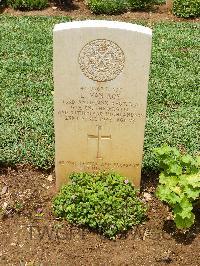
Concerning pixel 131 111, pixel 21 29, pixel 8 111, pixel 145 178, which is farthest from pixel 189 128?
pixel 21 29

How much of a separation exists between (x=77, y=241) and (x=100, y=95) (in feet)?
4.63

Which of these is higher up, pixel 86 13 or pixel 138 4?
pixel 138 4

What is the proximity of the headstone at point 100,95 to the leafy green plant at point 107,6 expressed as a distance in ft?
19.8

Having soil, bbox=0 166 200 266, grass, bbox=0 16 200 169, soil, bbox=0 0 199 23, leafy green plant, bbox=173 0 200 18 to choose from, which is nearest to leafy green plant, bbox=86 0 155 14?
soil, bbox=0 0 199 23

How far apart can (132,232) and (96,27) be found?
79.0 inches

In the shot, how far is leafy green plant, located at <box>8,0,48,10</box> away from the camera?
10484 mm

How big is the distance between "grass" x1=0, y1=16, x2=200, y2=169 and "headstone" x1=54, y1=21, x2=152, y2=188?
622 millimetres

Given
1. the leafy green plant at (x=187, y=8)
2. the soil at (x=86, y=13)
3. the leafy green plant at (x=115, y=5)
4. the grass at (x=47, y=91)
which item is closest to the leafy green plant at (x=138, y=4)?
the leafy green plant at (x=115, y=5)

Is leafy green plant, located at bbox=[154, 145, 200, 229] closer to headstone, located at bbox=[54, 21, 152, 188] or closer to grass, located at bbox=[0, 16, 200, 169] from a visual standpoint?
headstone, located at bbox=[54, 21, 152, 188]

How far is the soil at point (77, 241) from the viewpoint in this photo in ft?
15.0

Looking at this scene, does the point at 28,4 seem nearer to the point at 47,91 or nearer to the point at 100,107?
the point at 47,91

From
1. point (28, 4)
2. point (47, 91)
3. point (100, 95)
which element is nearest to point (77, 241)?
point (100, 95)

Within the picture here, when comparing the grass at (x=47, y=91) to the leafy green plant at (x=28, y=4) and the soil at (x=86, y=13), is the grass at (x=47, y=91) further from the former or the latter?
the leafy green plant at (x=28, y=4)

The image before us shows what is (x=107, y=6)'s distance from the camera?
34.1 ft
